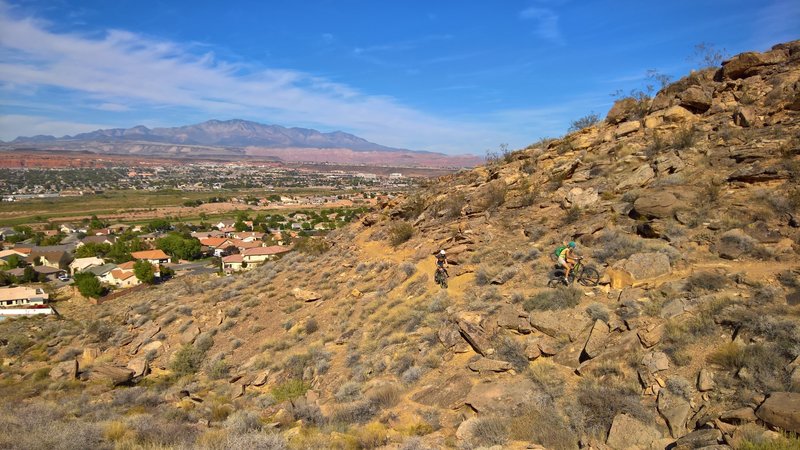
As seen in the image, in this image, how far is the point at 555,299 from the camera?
32.9 feet

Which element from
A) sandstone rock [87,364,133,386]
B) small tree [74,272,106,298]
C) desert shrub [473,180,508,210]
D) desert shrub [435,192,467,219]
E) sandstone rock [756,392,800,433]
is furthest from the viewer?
small tree [74,272,106,298]

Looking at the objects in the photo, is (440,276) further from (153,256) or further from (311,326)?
(153,256)

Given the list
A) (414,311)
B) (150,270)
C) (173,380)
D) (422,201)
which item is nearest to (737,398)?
(414,311)

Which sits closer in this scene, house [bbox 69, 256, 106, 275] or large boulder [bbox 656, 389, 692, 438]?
large boulder [bbox 656, 389, 692, 438]

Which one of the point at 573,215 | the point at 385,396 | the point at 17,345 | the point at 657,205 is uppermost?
the point at 657,205

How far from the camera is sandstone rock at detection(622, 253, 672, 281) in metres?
9.83

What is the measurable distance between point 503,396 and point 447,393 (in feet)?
3.87

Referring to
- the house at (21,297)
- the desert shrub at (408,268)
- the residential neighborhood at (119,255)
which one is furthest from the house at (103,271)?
the desert shrub at (408,268)

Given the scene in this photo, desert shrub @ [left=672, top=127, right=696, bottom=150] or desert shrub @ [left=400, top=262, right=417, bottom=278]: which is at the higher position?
desert shrub @ [left=672, top=127, right=696, bottom=150]

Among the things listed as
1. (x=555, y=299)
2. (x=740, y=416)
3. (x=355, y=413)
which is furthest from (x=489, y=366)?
(x=740, y=416)

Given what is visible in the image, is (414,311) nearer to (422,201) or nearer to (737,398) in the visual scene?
(737,398)

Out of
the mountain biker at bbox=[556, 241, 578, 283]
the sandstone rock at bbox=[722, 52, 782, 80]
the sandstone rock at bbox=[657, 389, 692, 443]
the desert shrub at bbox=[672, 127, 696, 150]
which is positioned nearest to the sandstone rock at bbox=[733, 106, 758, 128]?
the desert shrub at bbox=[672, 127, 696, 150]

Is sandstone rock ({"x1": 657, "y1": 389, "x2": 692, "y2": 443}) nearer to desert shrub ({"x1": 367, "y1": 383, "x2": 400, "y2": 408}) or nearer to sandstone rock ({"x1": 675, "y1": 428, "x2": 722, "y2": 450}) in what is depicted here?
sandstone rock ({"x1": 675, "y1": 428, "x2": 722, "y2": 450})

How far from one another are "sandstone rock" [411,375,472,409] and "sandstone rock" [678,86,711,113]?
14676 mm
